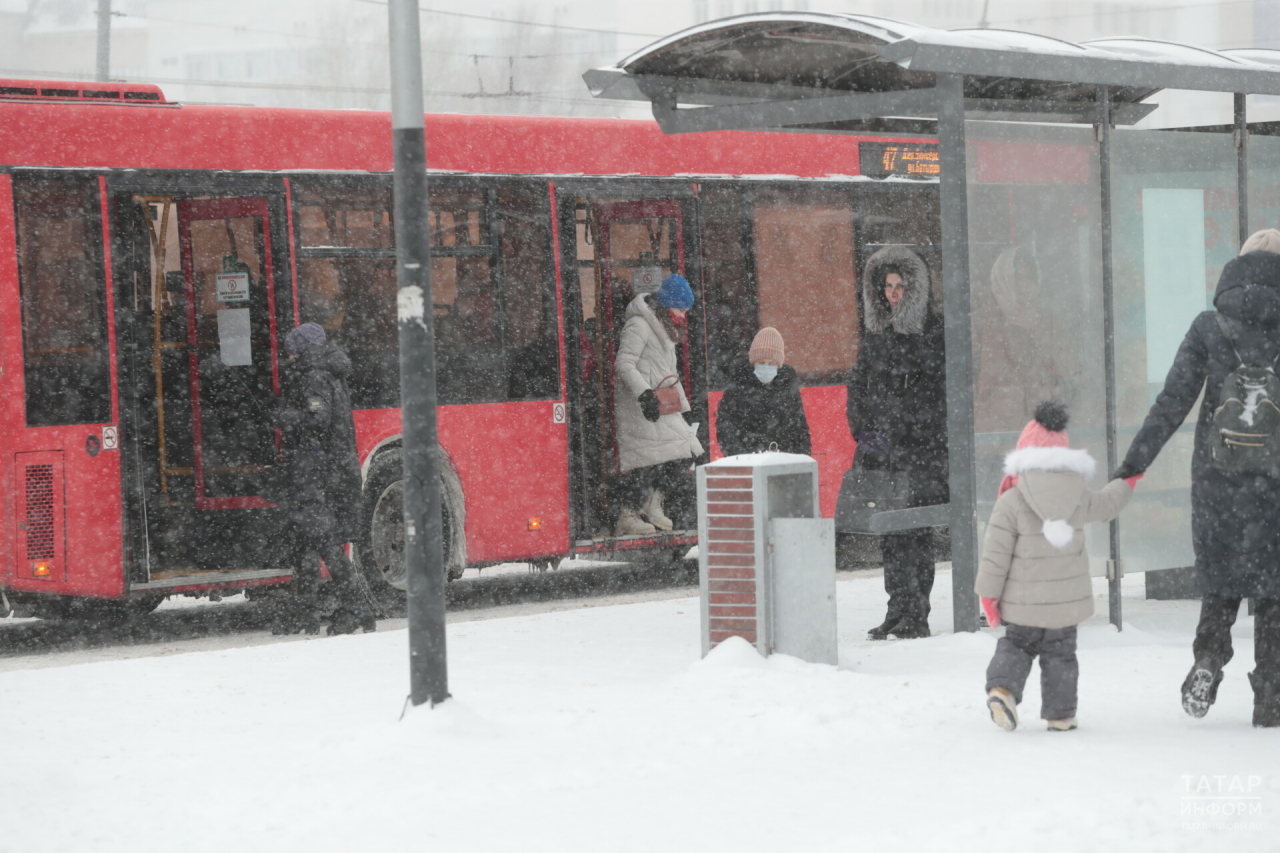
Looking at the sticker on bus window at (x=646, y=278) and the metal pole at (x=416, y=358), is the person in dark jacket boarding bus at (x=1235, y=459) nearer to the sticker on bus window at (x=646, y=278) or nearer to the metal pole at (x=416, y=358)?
the metal pole at (x=416, y=358)

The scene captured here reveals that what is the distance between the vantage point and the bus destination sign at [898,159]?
13266 millimetres

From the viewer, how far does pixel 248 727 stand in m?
6.78

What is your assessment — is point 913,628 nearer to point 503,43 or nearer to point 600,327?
point 600,327

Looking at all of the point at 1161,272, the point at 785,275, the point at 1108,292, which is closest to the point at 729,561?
the point at 1108,292

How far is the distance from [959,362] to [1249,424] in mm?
2250

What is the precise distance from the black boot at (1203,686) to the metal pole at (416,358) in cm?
282

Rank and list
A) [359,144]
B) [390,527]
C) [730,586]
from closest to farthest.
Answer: [730,586] < [359,144] < [390,527]

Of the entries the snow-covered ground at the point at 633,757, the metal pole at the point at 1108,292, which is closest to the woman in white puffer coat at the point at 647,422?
the metal pole at the point at 1108,292

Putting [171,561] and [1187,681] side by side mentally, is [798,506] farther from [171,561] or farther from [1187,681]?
[171,561]

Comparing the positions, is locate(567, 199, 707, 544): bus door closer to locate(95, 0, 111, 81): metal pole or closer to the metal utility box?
the metal utility box

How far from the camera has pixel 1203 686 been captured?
6.32 metres

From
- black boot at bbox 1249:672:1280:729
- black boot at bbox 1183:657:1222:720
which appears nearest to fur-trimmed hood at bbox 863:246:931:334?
black boot at bbox 1183:657:1222:720

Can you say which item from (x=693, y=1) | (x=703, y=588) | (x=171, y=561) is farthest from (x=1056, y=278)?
(x=693, y=1)

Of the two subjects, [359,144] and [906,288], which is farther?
[359,144]
